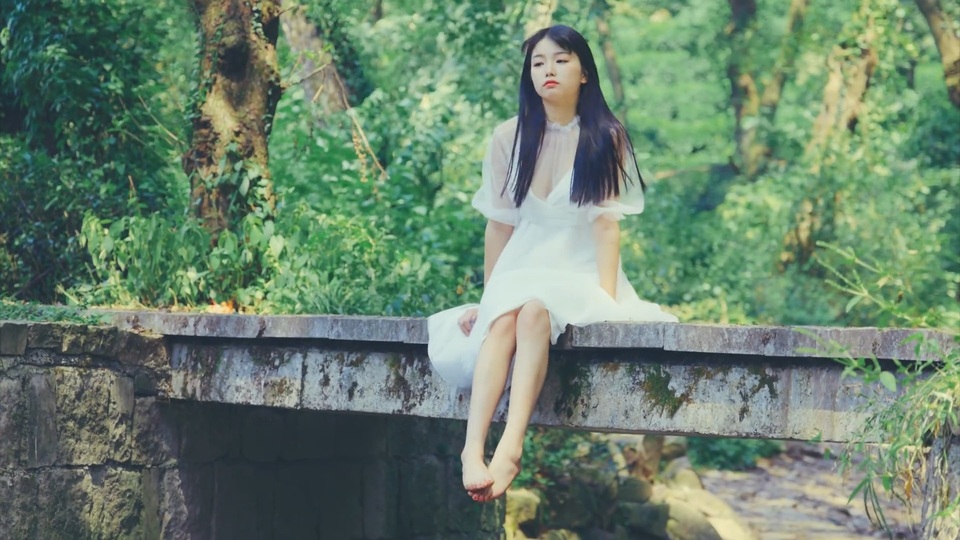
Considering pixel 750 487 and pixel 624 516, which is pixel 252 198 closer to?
pixel 624 516

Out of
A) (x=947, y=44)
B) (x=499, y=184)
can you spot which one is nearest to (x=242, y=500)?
(x=499, y=184)

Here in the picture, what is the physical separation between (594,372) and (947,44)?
6.64 meters

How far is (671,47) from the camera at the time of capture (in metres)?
21.7

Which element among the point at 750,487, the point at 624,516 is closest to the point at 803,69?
the point at 750,487

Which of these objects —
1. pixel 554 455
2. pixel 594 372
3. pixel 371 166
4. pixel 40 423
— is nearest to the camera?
pixel 594 372

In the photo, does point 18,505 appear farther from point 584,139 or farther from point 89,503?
point 584,139

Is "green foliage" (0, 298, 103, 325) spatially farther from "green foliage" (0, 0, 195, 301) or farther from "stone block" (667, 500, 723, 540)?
"stone block" (667, 500, 723, 540)

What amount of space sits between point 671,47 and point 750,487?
445 inches

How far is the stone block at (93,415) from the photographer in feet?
17.2

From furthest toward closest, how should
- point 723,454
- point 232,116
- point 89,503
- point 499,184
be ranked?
point 723,454 < point 232,116 < point 89,503 < point 499,184

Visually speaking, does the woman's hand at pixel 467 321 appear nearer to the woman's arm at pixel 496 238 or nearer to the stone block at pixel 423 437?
the woman's arm at pixel 496 238

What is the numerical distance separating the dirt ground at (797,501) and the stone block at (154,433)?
5004 millimetres

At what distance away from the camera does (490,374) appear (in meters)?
4.25

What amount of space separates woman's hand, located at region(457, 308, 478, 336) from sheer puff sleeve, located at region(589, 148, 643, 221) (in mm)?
499
